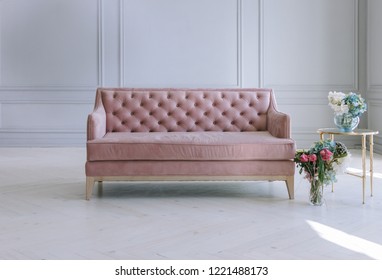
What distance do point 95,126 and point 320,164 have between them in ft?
5.39

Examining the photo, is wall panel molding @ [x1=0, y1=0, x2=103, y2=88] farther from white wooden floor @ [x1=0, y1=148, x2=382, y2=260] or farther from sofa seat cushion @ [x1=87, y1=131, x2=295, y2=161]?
sofa seat cushion @ [x1=87, y1=131, x2=295, y2=161]

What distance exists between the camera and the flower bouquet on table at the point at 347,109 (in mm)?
3908

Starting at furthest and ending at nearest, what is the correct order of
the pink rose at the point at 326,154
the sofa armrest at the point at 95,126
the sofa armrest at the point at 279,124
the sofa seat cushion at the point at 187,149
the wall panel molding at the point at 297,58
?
1. the wall panel molding at the point at 297,58
2. the sofa armrest at the point at 279,124
3. the sofa armrest at the point at 95,126
4. the sofa seat cushion at the point at 187,149
5. the pink rose at the point at 326,154

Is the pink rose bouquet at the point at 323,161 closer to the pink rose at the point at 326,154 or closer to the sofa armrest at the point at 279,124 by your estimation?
the pink rose at the point at 326,154

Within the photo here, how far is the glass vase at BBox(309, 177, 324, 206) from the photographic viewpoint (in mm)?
3738

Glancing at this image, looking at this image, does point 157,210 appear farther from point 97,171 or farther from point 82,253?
point 82,253

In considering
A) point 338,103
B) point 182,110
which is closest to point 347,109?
point 338,103

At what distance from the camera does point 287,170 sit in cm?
391

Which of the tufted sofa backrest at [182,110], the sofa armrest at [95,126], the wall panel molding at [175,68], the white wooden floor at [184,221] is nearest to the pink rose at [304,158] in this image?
the white wooden floor at [184,221]

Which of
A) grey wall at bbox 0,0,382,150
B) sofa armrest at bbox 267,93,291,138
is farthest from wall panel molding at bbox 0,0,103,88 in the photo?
sofa armrest at bbox 267,93,291,138

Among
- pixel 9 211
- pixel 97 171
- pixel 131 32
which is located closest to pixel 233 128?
pixel 97 171

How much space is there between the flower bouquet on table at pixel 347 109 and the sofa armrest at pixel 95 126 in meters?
1.74

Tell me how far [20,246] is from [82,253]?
0.35m

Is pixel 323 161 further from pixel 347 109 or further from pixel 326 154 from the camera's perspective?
pixel 347 109
